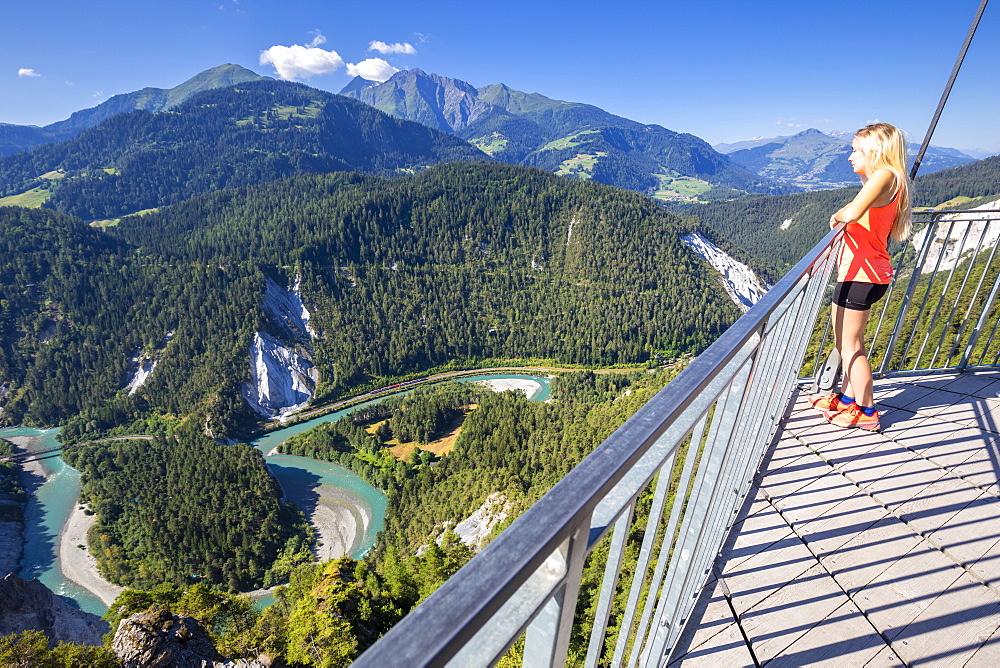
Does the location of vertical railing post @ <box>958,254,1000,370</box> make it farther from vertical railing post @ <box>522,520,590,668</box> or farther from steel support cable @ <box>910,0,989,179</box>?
vertical railing post @ <box>522,520,590,668</box>

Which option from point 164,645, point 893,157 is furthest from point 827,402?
point 164,645

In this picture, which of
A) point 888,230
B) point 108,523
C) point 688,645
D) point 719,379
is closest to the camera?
point 719,379

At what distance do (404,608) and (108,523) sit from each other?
1958 inches

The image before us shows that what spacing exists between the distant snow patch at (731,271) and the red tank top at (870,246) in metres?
115

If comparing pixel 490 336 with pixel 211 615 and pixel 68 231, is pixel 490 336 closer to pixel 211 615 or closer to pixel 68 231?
pixel 211 615

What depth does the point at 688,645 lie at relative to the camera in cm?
229

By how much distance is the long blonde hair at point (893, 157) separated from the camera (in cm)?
354

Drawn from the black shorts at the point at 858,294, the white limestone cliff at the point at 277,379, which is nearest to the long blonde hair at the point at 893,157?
the black shorts at the point at 858,294

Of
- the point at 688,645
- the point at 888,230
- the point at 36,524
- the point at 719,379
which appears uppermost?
the point at 888,230

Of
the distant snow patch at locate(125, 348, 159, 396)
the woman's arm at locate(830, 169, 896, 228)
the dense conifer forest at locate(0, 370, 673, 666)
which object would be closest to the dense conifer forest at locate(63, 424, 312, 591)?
the dense conifer forest at locate(0, 370, 673, 666)

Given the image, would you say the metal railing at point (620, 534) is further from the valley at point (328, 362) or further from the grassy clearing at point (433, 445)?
the grassy clearing at point (433, 445)

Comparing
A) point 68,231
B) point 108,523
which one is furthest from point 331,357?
point 68,231

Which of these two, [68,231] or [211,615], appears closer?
[211,615]

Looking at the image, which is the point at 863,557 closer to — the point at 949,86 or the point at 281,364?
the point at 949,86
